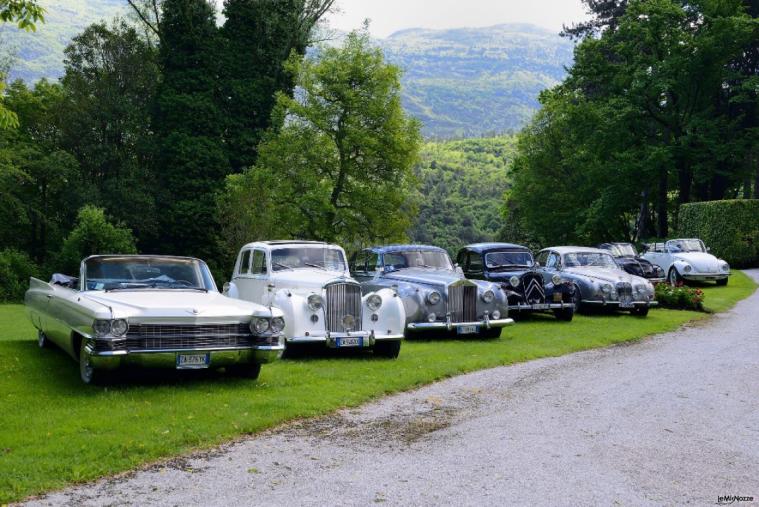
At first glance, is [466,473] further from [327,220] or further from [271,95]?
[271,95]

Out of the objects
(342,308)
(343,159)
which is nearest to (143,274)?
(342,308)

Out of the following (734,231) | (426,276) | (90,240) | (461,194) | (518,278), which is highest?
(461,194)

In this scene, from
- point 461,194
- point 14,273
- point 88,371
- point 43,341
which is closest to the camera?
point 88,371

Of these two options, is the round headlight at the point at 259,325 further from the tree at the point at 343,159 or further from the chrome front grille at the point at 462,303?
the tree at the point at 343,159

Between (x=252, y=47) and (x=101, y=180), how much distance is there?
41.2 feet

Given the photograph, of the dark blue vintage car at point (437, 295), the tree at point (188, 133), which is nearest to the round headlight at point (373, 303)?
the dark blue vintage car at point (437, 295)

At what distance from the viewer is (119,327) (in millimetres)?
8422

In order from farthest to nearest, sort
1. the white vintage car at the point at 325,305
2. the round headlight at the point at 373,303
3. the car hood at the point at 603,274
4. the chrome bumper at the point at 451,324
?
the car hood at the point at 603,274, the chrome bumper at the point at 451,324, the round headlight at the point at 373,303, the white vintage car at the point at 325,305

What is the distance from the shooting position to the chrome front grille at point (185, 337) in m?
8.58

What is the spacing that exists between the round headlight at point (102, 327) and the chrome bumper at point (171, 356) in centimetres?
22

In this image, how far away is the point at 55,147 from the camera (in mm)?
42906

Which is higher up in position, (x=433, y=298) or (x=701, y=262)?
(x=701, y=262)

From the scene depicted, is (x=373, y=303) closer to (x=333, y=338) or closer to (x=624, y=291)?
(x=333, y=338)

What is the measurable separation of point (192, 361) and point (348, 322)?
12.9 ft
